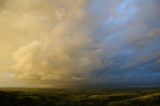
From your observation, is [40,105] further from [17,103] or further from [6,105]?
[6,105]

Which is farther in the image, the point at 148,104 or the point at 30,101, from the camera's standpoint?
the point at 148,104

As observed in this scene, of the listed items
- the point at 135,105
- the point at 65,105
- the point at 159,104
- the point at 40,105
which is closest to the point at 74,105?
the point at 65,105

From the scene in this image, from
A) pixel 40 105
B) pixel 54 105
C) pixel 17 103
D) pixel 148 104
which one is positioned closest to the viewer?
pixel 17 103

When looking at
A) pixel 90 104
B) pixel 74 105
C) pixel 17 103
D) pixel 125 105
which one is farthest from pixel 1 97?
pixel 125 105

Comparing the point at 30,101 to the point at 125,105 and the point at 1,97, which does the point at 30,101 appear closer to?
the point at 1,97

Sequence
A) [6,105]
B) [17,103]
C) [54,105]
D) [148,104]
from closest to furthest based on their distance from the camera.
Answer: [6,105]
[17,103]
[54,105]
[148,104]

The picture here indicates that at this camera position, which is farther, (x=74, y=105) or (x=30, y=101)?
(x=74, y=105)

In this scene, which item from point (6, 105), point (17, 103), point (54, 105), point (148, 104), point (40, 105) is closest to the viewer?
point (6, 105)

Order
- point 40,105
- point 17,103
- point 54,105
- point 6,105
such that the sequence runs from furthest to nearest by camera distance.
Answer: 1. point 54,105
2. point 40,105
3. point 17,103
4. point 6,105
